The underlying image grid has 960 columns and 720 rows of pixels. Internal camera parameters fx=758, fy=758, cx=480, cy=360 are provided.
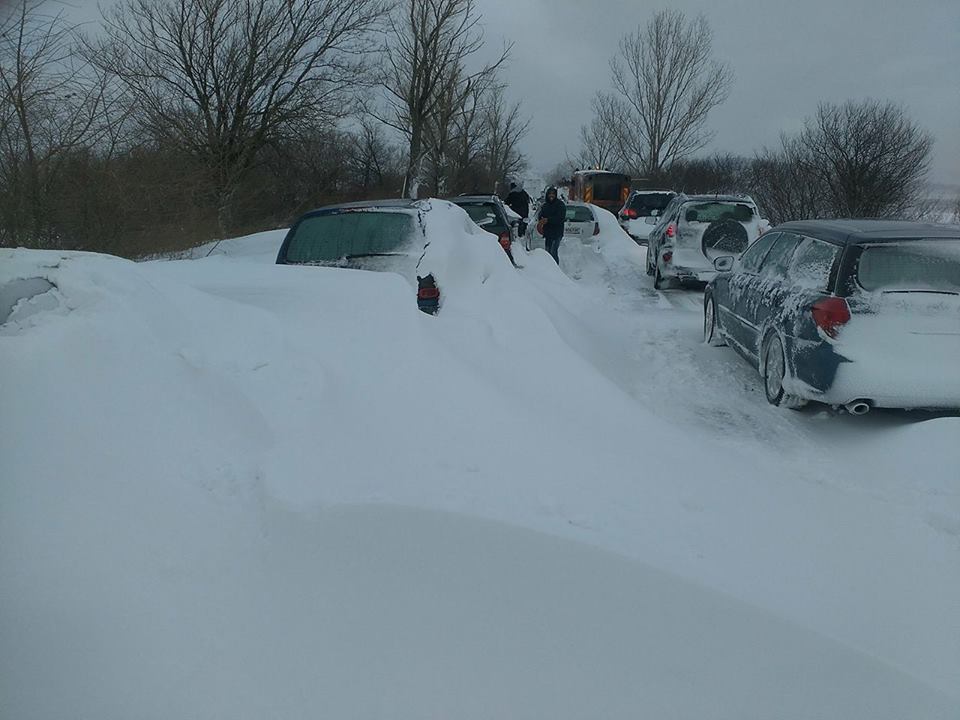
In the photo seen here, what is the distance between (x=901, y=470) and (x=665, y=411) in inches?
69.3

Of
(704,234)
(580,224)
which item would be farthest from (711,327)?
(580,224)

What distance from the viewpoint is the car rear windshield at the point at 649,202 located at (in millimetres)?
25672

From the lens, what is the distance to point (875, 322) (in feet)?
17.3

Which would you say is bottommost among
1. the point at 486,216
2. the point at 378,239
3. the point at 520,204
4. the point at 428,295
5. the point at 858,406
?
the point at 858,406

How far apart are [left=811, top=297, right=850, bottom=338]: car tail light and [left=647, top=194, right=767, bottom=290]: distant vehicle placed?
23.4ft

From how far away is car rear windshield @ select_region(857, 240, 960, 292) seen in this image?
17.5 feet

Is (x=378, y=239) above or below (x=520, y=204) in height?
below

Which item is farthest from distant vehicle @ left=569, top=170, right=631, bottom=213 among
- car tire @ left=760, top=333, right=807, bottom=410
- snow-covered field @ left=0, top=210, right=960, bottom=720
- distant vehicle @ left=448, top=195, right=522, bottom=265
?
snow-covered field @ left=0, top=210, right=960, bottom=720

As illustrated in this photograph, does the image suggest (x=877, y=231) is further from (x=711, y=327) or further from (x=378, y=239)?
(x=378, y=239)

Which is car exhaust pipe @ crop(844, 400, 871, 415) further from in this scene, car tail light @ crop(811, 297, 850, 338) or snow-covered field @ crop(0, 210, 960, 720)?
snow-covered field @ crop(0, 210, 960, 720)

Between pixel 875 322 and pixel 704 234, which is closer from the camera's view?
pixel 875 322

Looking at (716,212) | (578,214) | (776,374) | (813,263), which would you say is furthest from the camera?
(578,214)

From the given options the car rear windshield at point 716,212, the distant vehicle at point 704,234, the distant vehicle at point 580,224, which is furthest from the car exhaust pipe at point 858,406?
the distant vehicle at point 580,224

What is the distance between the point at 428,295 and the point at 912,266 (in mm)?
3556
